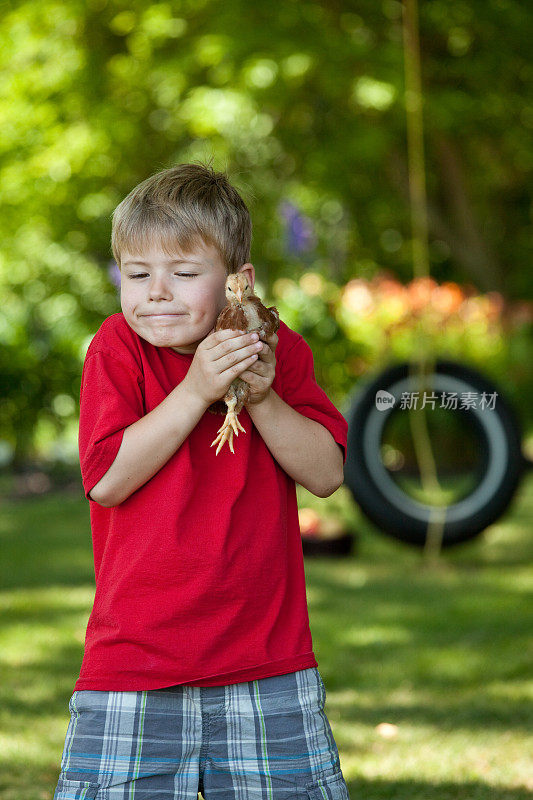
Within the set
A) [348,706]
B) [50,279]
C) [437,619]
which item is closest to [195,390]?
[348,706]

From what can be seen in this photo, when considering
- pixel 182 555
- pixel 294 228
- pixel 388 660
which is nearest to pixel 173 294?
pixel 182 555

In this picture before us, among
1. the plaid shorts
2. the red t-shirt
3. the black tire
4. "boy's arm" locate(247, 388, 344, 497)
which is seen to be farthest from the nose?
the black tire

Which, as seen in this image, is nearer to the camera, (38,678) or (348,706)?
(348,706)

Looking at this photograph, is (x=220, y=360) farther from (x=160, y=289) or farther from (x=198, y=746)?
(x=198, y=746)

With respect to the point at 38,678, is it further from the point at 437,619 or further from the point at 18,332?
the point at 18,332

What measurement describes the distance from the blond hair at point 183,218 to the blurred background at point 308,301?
0.26 metres

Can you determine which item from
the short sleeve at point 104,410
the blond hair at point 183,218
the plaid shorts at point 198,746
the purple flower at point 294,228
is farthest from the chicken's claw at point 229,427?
the purple flower at point 294,228

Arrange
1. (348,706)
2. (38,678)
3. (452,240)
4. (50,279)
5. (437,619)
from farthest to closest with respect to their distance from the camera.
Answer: (452,240) < (50,279) < (437,619) < (38,678) < (348,706)

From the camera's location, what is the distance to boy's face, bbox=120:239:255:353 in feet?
5.06

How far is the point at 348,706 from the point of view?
316 cm

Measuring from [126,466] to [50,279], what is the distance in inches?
332

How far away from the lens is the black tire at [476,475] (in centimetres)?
412

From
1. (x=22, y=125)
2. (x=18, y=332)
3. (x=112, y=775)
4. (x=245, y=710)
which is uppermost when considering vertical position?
(x=22, y=125)

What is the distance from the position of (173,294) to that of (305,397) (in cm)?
29
